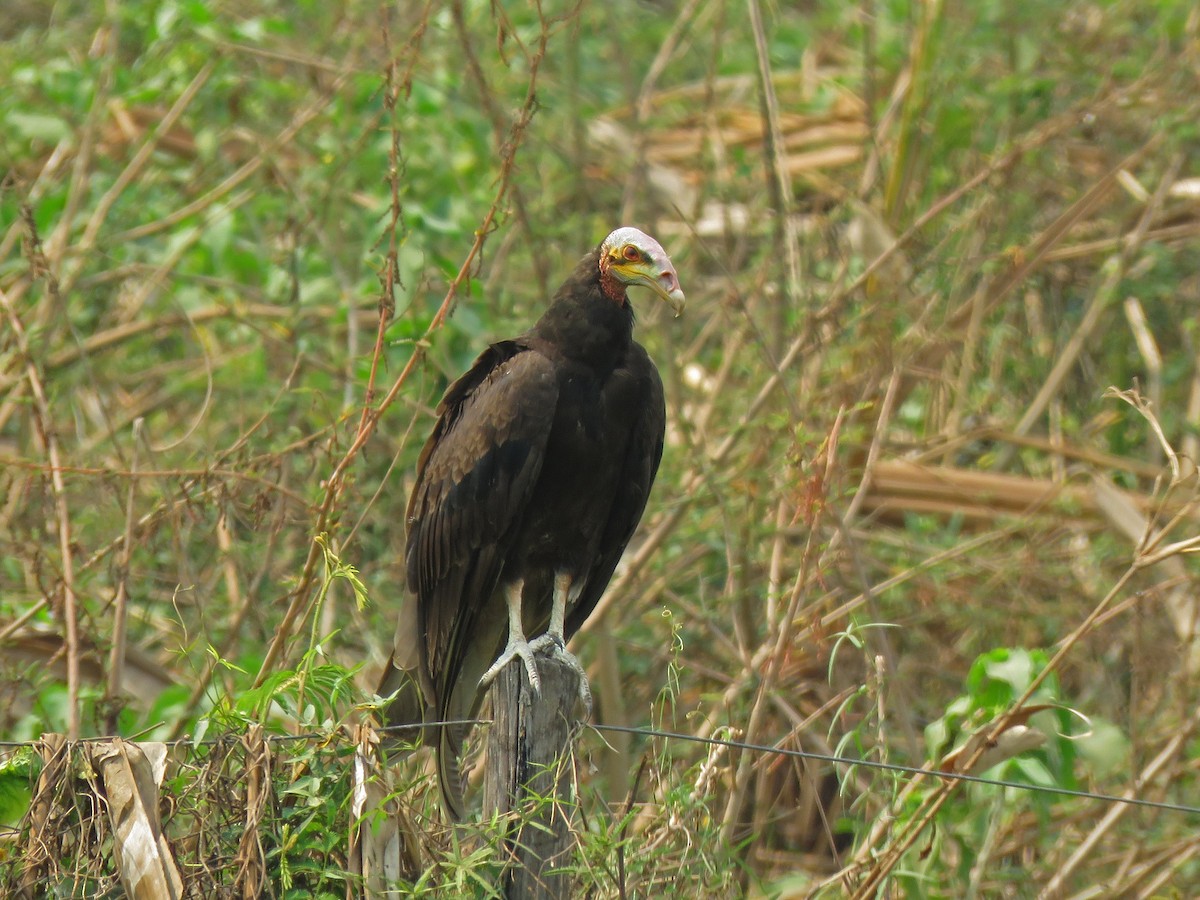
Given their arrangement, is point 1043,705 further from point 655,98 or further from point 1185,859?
point 655,98

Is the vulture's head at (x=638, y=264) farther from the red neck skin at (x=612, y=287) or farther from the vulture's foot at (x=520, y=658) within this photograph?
the vulture's foot at (x=520, y=658)

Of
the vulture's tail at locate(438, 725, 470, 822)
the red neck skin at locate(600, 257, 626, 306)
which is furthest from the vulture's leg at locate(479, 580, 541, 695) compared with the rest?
the red neck skin at locate(600, 257, 626, 306)

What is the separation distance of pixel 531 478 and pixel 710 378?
2.19 meters

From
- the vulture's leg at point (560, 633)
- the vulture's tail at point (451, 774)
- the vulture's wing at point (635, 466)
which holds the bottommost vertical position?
the vulture's tail at point (451, 774)

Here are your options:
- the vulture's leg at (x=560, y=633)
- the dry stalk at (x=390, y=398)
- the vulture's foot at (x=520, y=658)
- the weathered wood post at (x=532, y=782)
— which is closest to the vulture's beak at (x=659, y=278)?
the dry stalk at (x=390, y=398)

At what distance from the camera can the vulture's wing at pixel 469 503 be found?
135 inches

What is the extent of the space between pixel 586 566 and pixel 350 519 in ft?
3.34

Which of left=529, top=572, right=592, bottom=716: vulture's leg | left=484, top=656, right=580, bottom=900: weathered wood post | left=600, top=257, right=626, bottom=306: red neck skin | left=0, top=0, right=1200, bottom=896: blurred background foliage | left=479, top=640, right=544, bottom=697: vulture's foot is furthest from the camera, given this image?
left=0, top=0, right=1200, bottom=896: blurred background foliage

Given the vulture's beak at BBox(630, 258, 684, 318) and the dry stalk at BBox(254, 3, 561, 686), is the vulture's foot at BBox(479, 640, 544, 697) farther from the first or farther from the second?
the vulture's beak at BBox(630, 258, 684, 318)

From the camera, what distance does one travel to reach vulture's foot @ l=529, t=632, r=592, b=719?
10.2ft

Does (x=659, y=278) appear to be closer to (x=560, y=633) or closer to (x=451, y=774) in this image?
(x=560, y=633)

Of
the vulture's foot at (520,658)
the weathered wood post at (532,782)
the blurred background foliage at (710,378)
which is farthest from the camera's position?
the blurred background foliage at (710,378)

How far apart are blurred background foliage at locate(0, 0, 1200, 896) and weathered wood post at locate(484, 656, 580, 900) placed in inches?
8.1

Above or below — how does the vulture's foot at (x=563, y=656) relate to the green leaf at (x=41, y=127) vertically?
below
